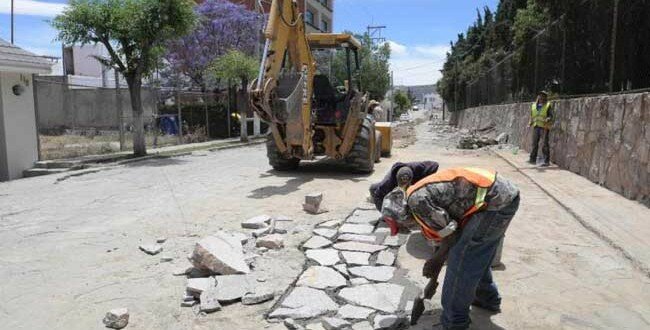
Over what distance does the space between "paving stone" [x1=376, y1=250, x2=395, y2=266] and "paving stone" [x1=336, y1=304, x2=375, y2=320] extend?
108 centimetres

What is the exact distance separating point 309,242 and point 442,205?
2.79 meters

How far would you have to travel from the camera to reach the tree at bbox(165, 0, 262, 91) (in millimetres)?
28141

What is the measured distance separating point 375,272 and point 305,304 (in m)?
0.97

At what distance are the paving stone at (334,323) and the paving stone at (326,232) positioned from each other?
84.0 inches

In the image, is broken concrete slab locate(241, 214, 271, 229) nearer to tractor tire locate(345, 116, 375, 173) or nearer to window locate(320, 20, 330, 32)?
tractor tire locate(345, 116, 375, 173)

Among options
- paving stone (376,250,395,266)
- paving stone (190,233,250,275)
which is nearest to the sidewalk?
paving stone (376,250,395,266)

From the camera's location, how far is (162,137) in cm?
2164

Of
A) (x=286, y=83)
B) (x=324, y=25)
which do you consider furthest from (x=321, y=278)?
(x=324, y=25)

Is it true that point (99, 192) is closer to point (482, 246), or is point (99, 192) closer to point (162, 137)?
point (482, 246)

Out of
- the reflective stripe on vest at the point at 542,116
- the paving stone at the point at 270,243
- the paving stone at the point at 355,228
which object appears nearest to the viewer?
the paving stone at the point at 270,243

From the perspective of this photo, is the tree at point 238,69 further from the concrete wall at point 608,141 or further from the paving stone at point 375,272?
the paving stone at point 375,272

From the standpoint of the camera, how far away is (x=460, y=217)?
344 cm

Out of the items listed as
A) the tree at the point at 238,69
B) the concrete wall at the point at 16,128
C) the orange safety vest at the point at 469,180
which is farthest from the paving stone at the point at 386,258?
the tree at the point at 238,69

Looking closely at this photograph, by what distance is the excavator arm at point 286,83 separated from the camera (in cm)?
923
